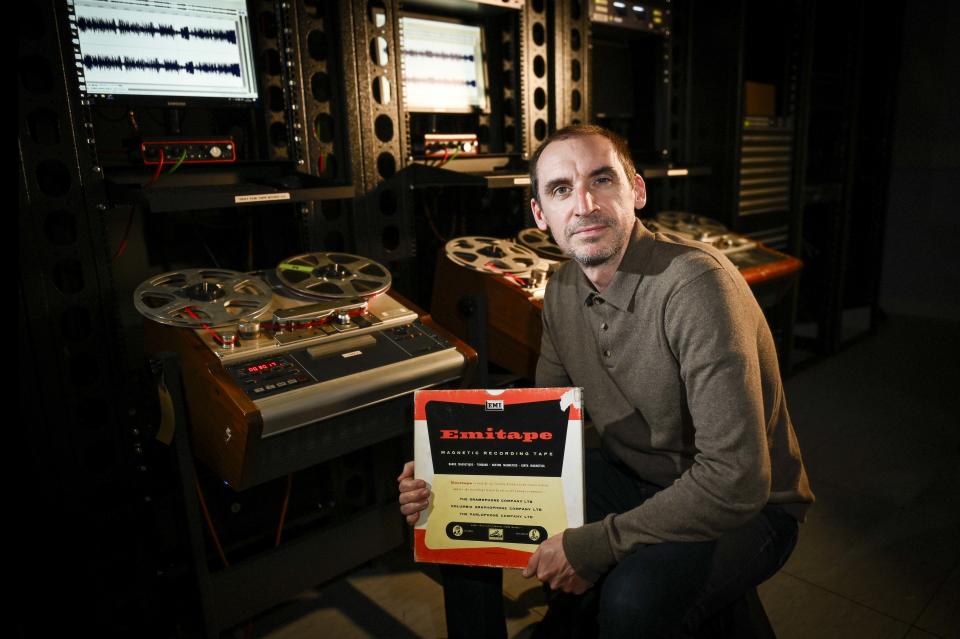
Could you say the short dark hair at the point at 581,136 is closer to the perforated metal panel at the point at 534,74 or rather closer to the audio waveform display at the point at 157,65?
the audio waveform display at the point at 157,65

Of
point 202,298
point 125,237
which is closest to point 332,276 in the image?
point 202,298

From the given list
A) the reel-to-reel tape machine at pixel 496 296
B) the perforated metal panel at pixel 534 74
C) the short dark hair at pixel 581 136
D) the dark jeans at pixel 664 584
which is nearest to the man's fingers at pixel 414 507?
the dark jeans at pixel 664 584

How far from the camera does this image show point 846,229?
385 centimetres

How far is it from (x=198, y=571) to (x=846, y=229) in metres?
3.86

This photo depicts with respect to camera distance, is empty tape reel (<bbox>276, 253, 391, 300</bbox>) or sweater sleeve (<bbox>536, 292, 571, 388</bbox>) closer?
sweater sleeve (<bbox>536, 292, 571, 388</bbox>)

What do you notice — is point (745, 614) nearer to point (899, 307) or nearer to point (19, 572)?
point (19, 572)

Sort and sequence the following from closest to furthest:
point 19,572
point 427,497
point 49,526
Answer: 1. point 19,572
2. point 427,497
3. point 49,526

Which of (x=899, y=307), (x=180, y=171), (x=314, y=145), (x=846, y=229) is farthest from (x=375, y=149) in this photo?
(x=899, y=307)

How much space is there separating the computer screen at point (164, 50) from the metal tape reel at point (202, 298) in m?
0.47

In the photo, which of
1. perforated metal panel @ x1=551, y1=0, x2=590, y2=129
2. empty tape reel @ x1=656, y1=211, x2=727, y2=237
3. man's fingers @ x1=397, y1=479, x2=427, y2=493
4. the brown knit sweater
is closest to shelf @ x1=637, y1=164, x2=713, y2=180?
empty tape reel @ x1=656, y1=211, x2=727, y2=237

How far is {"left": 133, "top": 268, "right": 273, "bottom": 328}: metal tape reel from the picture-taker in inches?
58.4

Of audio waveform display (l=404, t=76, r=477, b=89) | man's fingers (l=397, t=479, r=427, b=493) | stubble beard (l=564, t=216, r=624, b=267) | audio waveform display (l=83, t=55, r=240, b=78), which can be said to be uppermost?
audio waveform display (l=404, t=76, r=477, b=89)

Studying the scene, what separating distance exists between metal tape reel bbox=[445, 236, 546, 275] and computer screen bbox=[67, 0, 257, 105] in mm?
742

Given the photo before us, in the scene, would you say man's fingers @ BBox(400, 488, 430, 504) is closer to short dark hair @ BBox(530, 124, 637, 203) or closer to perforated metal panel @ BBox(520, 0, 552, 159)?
short dark hair @ BBox(530, 124, 637, 203)
